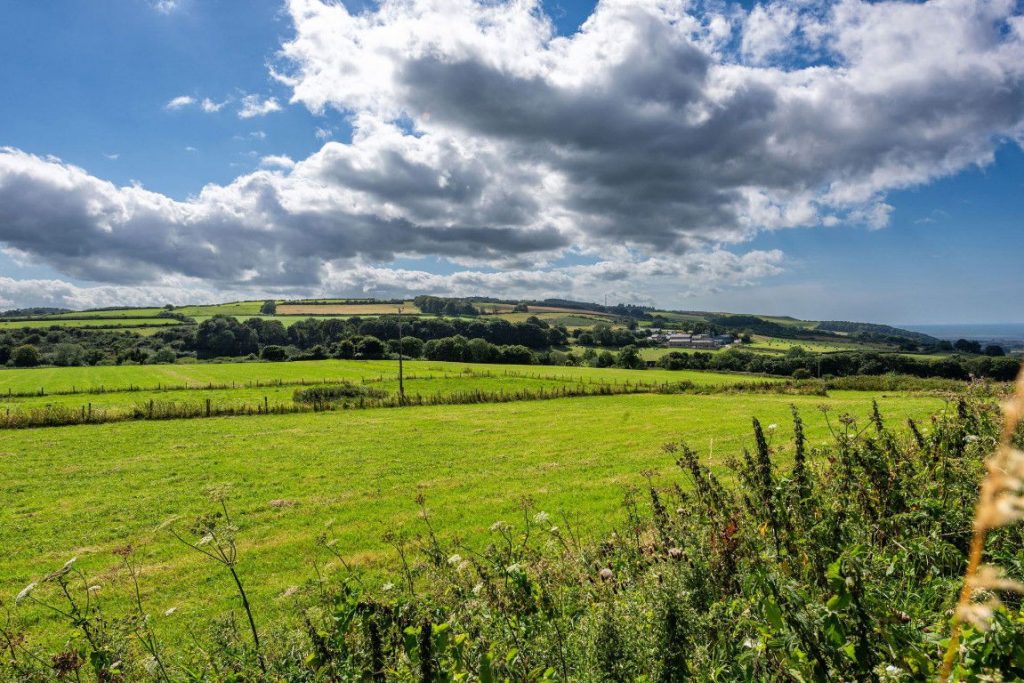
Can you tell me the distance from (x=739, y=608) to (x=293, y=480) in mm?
18985

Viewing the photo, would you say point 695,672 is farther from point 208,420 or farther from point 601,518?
point 208,420

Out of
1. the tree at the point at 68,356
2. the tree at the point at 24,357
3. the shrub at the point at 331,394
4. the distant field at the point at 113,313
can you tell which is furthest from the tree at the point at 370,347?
the distant field at the point at 113,313

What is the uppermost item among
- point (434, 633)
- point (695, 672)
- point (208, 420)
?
point (434, 633)

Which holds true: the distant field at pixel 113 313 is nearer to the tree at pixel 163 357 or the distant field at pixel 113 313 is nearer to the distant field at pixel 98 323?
the distant field at pixel 98 323

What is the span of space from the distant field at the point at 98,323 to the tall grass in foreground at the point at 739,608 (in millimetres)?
152096

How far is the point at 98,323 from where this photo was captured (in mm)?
137125

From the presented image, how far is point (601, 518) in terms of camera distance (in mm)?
12688

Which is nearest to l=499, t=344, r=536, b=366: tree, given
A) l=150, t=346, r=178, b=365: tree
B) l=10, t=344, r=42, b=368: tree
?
l=150, t=346, r=178, b=365: tree

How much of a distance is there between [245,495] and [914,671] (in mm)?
18905

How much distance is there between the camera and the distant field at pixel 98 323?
5167 inches

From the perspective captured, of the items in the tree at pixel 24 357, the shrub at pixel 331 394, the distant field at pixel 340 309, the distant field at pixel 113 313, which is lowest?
the tree at pixel 24 357

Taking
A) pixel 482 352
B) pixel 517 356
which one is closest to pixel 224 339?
pixel 482 352

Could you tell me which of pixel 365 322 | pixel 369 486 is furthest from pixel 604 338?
pixel 369 486

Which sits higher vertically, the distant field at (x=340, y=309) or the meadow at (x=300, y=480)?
the distant field at (x=340, y=309)
